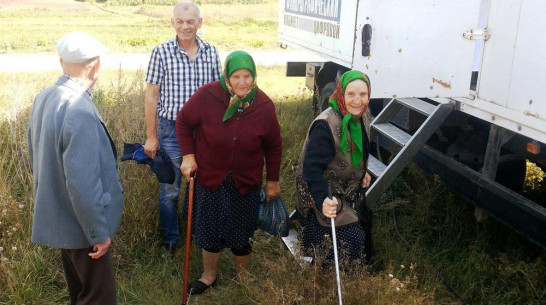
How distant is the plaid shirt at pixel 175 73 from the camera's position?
353 centimetres

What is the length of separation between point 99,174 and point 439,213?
2963mm

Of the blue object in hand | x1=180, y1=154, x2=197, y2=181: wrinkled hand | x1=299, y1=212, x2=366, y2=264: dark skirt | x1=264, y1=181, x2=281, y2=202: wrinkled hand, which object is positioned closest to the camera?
x1=299, y1=212, x2=366, y2=264: dark skirt

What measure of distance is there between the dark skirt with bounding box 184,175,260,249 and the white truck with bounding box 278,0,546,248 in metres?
0.87

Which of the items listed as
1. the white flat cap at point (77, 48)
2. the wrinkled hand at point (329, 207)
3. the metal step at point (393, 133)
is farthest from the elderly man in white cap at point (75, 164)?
the metal step at point (393, 133)

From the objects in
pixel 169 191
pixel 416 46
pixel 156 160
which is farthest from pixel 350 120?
pixel 169 191

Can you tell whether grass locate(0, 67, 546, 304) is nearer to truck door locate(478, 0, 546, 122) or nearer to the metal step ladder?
the metal step ladder

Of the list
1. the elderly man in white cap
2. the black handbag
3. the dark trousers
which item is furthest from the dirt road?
the elderly man in white cap

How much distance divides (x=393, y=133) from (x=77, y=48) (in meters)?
2.53

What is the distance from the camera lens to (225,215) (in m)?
3.24

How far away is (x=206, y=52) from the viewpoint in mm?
3633

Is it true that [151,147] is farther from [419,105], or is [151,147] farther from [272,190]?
[419,105]

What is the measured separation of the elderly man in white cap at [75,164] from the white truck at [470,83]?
6.00 feet

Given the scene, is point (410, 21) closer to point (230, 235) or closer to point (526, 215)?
point (526, 215)

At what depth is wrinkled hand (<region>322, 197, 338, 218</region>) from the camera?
278cm
